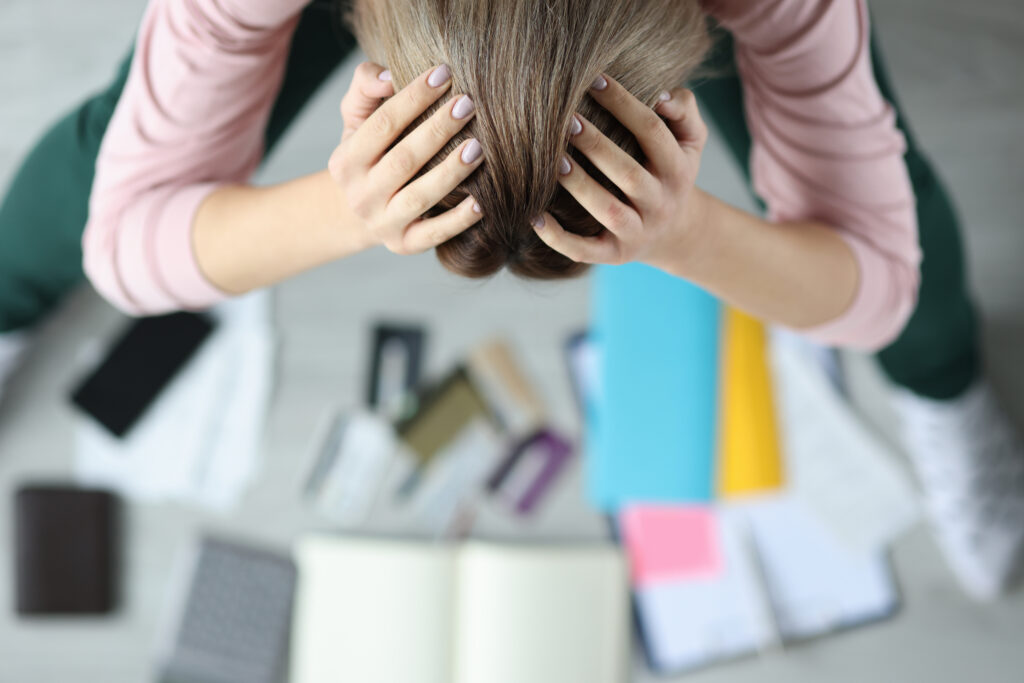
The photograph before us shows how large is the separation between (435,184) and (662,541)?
560mm

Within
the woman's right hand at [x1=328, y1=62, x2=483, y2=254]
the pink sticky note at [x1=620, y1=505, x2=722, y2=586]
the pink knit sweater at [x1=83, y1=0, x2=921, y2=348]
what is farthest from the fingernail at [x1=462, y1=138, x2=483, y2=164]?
the pink sticky note at [x1=620, y1=505, x2=722, y2=586]

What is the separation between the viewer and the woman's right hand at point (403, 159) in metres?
0.32

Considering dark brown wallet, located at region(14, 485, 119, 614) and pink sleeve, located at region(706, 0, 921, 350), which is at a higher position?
pink sleeve, located at region(706, 0, 921, 350)

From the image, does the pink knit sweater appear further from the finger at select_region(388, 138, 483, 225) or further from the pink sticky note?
the pink sticky note

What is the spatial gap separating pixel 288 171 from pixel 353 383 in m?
0.25

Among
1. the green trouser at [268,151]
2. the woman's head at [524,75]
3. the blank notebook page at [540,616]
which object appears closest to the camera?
the woman's head at [524,75]

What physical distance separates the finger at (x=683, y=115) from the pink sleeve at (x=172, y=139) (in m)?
0.25

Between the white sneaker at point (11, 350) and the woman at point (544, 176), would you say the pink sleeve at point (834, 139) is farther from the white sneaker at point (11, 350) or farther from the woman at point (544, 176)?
the white sneaker at point (11, 350)

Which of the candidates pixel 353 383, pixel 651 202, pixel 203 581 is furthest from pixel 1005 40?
pixel 203 581

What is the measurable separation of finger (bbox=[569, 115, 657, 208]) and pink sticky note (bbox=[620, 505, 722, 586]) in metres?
0.50

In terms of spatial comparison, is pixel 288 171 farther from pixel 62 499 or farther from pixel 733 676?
pixel 733 676

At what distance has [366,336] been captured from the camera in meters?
0.78

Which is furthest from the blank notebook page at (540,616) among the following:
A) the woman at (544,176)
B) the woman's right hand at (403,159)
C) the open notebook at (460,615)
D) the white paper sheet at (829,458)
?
the woman's right hand at (403,159)

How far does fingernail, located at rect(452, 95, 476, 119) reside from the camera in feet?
1.04
